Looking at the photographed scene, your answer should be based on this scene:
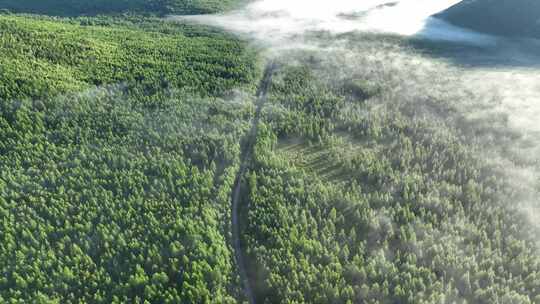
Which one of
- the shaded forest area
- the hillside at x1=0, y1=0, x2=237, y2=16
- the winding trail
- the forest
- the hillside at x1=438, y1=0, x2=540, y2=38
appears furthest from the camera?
the hillside at x1=0, y1=0, x2=237, y2=16

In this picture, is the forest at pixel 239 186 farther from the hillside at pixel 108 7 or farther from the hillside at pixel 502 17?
the hillside at pixel 108 7

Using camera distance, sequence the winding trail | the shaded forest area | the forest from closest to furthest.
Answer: the shaded forest area
the forest
the winding trail

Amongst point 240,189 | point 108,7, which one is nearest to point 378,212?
point 240,189

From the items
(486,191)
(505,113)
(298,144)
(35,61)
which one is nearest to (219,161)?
(298,144)

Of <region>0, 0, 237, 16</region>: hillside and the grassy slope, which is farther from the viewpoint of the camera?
<region>0, 0, 237, 16</region>: hillside

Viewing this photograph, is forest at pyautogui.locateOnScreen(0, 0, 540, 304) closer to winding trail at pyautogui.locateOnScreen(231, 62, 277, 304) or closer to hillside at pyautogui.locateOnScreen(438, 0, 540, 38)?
winding trail at pyautogui.locateOnScreen(231, 62, 277, 304)

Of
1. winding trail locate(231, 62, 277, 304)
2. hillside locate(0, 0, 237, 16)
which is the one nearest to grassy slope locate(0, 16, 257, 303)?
winding trail locate(231, 62, 277, 304)
